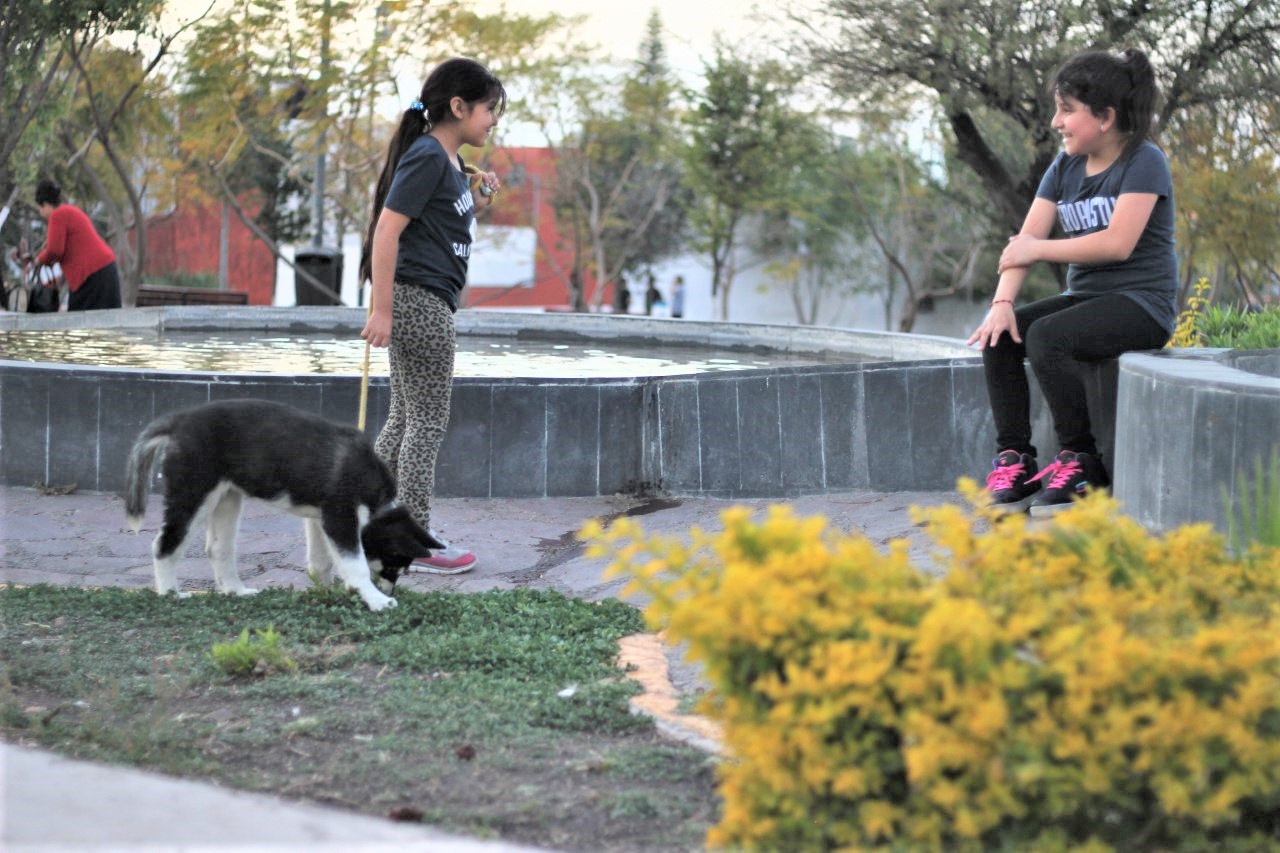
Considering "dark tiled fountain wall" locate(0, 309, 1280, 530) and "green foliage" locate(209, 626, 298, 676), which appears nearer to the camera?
"green foliage" locate(209, 626, 298, 676)

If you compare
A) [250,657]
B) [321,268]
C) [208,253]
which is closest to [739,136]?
[321,268]

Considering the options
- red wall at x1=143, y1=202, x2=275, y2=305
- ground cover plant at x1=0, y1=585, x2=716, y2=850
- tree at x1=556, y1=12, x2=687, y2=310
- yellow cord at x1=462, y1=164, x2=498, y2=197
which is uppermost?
tree at x1=556, y1=12, x2=687, y2=310

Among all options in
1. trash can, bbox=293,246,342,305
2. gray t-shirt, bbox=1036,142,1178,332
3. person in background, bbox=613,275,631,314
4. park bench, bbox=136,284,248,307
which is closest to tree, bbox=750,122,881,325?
person in background, bbox=613,275,631,314

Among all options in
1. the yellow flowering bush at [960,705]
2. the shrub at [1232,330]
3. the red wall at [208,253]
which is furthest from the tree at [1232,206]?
the red wall at [208,253]

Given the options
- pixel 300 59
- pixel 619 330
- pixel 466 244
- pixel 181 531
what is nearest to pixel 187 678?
pixel 181 531

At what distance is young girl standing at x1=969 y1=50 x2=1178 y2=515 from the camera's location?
18.6ft

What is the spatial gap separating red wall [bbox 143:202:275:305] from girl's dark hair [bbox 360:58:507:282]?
42539mm

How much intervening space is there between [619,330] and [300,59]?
9.73 meters

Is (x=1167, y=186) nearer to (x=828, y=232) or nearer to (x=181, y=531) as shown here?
(x=181, y=531)

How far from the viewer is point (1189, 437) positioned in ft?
15.1

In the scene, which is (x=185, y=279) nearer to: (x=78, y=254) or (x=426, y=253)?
(x=78, y=254)

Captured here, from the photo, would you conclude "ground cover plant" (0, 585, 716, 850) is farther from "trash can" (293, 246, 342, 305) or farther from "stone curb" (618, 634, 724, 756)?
"trash can" (293, 246, 342, 305)

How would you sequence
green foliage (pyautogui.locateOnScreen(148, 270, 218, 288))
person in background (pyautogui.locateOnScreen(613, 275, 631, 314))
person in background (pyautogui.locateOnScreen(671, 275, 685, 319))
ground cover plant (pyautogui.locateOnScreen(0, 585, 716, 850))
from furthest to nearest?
person in background (pyautogui.locateOnScreen(671, 275, 685, 319))
person in background (pyautogui.locateOnScreen(613, 275, 631, 314))
green foliage (pyautogui.locateOnScreen(148, 270, 218, 288))
ground cover plant (pyautogui.locateOnScreen(0, 585, 716, 850))

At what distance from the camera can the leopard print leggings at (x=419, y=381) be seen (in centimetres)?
603
